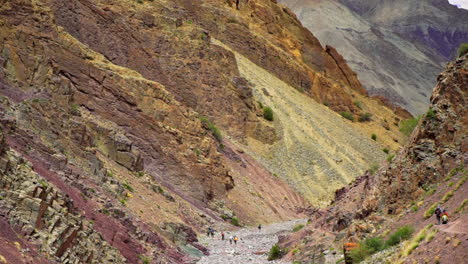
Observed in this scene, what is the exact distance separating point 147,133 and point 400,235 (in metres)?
21.7

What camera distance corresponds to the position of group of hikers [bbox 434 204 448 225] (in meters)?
18.3

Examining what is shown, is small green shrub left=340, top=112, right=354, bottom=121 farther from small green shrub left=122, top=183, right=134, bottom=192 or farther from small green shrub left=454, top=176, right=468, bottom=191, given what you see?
small green shrub left=454, top=176, right=468, bottom=191

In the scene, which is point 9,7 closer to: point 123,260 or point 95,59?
point 95,59

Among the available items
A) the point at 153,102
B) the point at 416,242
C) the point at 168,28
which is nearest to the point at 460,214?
the point at 416,242

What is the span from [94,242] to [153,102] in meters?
20.9

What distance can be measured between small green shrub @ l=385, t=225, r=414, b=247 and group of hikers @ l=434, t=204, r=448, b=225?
1.28 m

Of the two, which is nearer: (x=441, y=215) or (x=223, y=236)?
(x=441, y=215)

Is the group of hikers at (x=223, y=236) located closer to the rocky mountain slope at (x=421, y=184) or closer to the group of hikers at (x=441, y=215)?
the rocky mountain slope at (x=421, y=184)

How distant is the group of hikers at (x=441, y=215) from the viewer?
60.0 feet

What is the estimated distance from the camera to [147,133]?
129ft

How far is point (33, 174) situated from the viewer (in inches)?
841

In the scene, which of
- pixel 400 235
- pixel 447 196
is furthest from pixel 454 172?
pixel 400 235

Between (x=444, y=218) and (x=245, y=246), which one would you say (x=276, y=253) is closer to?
(x=245, y=246)

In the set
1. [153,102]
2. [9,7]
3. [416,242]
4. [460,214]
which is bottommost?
[153,102]
